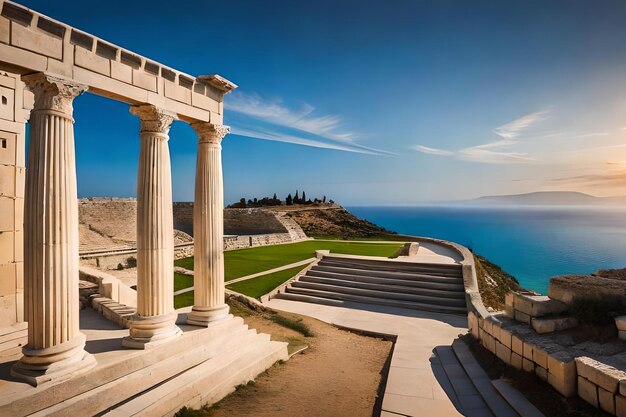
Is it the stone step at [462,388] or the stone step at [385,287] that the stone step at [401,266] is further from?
the stone step at [462,388]

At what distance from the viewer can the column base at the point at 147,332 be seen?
7.48m

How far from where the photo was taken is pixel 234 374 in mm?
8016

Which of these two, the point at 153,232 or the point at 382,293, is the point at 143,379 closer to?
the point at 153,232

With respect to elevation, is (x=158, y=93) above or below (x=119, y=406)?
above

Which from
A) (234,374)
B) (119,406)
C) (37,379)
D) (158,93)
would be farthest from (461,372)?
(158,93)

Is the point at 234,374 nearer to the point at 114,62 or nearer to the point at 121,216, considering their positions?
the point at 114,62

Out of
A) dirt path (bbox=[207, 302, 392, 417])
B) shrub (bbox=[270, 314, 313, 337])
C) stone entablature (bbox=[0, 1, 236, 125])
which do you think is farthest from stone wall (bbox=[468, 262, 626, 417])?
stone entablature (bbox=[0, 1, 236, 125])

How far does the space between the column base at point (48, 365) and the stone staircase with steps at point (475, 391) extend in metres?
6.87

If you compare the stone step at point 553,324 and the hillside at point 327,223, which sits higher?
the hillside at point 327,223

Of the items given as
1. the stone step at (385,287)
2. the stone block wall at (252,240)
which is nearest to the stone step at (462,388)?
the stone step at (385,287)

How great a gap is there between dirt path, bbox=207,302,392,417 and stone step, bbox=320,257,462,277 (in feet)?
23.3

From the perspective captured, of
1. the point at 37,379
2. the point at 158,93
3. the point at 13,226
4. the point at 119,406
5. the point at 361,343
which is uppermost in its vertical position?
the point at 158,93

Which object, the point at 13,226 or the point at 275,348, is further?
the point at 275,348

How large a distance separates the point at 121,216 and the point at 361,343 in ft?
92.1
